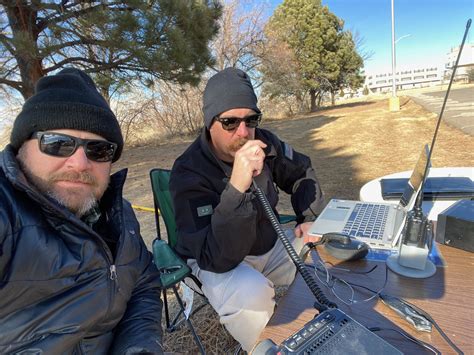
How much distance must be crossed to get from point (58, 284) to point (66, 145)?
0.53 meters

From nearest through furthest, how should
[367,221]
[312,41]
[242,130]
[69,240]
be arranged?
[69,240] → [367,221] → [242,130] → [312,41]

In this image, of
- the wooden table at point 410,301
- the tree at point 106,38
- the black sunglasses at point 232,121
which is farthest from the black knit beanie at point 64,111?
the tree at point 106,38

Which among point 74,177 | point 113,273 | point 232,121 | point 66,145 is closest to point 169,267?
point 113,273

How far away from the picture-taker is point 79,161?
4.12 ft

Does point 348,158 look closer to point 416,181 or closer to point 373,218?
point 373,218

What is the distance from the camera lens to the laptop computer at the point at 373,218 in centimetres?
131

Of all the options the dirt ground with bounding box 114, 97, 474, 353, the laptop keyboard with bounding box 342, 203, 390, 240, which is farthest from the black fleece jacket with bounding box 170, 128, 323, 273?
the dirt ground with bounding box 114, 97, 474, 353

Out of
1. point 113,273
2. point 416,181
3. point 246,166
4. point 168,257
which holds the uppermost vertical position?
point 246,166

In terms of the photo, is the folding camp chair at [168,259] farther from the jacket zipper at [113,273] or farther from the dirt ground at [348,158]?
the dirt ground at [348,158]

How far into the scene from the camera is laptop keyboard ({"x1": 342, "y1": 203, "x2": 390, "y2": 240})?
4.57 feet

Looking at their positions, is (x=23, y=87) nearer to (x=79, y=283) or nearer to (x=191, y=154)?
(x=191, y=154)

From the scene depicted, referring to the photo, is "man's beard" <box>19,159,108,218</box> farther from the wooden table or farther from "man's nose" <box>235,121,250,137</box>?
the wooden table

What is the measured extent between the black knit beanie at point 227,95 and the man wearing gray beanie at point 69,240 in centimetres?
52

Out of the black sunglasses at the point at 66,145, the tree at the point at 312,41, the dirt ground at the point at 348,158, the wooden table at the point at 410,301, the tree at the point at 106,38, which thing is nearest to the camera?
the wooden table at the point at 410,301
